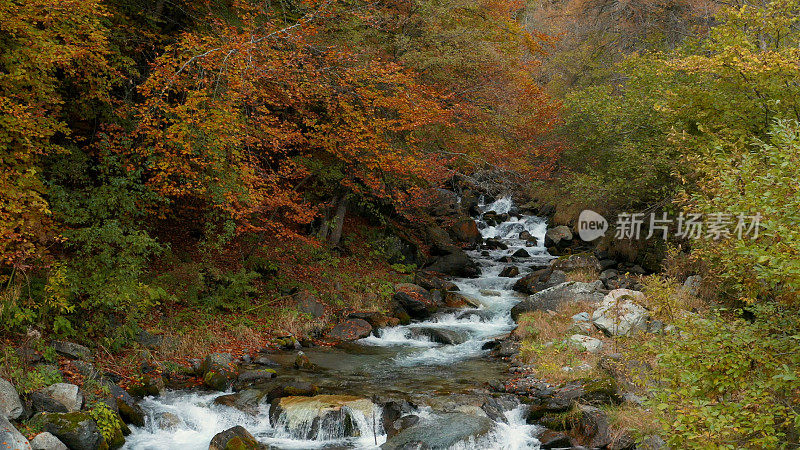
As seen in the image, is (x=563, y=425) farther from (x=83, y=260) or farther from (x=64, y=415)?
(x=83, y=260)

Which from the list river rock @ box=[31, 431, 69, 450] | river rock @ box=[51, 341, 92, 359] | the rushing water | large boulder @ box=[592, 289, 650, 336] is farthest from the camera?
large boulder @ box=[592, 289, 650, 336]

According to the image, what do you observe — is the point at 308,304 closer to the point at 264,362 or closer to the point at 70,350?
the point at 264,362

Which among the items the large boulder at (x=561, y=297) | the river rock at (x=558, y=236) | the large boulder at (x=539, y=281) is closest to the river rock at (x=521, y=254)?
the river rock at (x=558, y=236)

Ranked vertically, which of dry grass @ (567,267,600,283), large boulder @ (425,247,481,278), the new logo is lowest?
large boulder @ (425,247,481,278)

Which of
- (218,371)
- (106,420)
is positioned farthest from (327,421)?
(106,420)

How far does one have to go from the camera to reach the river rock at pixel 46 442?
6535 millimetres

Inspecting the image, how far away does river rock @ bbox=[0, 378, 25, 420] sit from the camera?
260 inches

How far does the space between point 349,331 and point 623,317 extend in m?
6.16

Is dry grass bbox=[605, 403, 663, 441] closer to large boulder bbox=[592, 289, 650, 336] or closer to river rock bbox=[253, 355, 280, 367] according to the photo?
large boulder bbox=[592, 289, 650, 336]

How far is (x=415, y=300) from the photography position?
1552cm

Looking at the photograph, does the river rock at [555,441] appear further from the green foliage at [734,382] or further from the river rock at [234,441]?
the river rock at [234,441]

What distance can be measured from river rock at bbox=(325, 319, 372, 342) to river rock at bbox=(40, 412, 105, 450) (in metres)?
6.47

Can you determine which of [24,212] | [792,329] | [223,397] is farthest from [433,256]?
[792,329]

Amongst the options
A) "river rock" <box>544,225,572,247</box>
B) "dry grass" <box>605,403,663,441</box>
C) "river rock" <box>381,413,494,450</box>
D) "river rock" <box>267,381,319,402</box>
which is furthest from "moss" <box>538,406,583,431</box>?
"river rock" <box>544,225,572,247</box>
